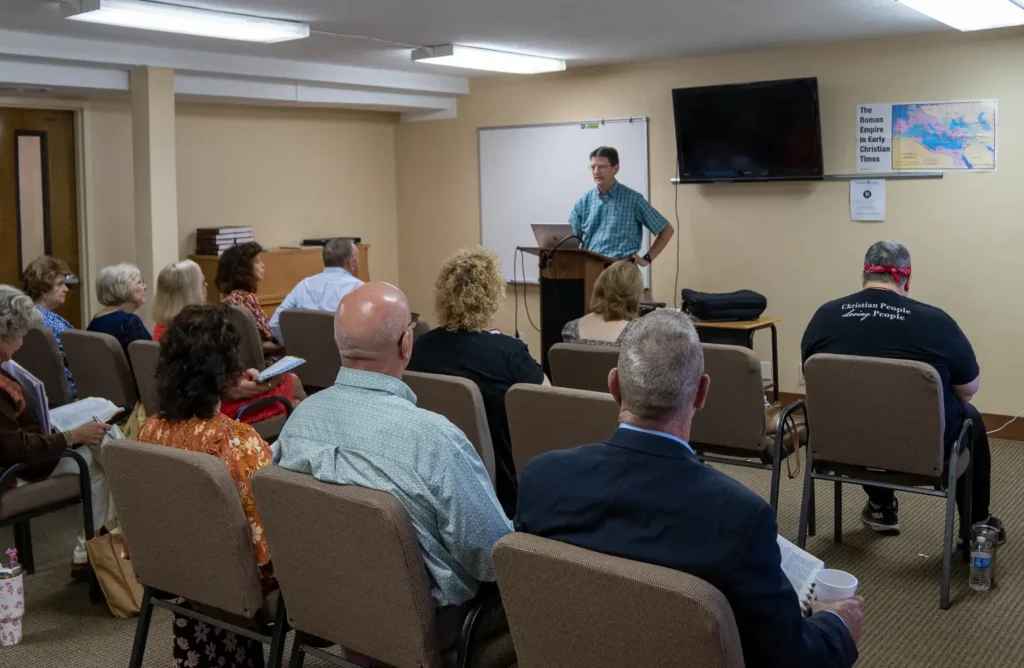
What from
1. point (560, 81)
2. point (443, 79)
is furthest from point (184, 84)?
point (560, 81)

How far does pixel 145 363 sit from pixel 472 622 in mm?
2533

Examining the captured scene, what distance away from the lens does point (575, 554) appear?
1.76m

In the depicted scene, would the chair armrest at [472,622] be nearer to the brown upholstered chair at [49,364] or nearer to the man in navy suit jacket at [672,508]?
the man in navy suit jacket at [672,508]

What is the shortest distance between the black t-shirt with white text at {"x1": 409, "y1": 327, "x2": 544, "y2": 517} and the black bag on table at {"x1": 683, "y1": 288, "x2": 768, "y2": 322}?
289cm

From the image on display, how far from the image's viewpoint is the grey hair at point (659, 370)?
1.85 m

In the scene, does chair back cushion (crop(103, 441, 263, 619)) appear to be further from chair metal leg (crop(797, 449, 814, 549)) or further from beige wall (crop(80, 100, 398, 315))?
beige wall (crop(80, 100, 398, 315))

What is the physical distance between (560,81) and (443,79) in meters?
0.99

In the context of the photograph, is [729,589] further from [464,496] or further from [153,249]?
[153,249]

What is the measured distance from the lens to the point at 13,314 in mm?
3541

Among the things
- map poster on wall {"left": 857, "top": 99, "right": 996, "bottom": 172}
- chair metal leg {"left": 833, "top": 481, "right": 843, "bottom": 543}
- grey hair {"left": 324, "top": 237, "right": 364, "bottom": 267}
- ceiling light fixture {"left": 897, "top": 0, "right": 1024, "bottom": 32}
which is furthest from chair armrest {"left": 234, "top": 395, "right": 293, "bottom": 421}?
map poster on wall {"left": 857, "top": 99, "right": 996, "bottom": 172}

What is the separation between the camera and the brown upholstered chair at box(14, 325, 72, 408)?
450 cm

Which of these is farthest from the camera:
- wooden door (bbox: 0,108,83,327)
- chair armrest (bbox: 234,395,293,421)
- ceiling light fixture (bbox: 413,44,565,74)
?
wooden door (bbox: 0,108,83,327)

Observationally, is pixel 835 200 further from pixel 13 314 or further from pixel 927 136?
pixel 13 314

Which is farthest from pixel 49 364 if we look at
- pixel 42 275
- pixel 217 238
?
pixel 217 238
